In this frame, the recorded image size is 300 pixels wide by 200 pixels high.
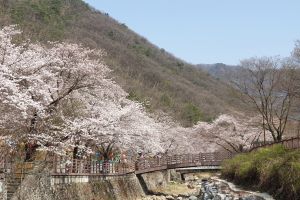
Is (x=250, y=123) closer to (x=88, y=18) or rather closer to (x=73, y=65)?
(x=73, y=65)

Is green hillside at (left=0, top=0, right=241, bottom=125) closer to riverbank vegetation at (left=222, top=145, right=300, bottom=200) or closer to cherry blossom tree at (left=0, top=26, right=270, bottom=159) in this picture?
cherry blossom tree at (left=0, top=26, right=270, bottom=159)

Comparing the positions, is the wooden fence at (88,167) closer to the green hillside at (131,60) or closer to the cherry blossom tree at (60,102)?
the cherry blossom tree at (60,102)

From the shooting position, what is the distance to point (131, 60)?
338 ft

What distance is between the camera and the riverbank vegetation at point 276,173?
9.54 metres

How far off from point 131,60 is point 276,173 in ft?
306

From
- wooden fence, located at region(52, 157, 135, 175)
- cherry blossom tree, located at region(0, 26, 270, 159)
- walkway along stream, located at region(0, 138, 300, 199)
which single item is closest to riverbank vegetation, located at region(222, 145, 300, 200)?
walkway along stream, located at region(0, 138, 300, 199)

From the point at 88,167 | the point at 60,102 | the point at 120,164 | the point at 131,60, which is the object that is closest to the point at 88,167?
the point at 88,167

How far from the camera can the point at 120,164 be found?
31.2 m

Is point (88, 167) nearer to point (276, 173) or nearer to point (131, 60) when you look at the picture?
point (276, 173)

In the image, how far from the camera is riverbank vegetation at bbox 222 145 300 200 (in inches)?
376

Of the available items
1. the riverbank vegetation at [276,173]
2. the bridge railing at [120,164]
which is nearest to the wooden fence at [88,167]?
the bridge railing at [120,164]

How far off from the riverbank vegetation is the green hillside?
45589 mm

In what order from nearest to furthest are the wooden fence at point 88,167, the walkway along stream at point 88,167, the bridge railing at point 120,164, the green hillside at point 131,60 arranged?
the walkway along stream at point 88,167, the bridge railing at point 120,164, the wooden fence at point 88,167, the green hillside at point 131,60

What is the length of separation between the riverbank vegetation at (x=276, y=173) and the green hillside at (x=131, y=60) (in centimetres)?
4559
